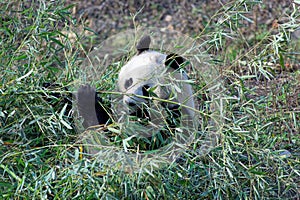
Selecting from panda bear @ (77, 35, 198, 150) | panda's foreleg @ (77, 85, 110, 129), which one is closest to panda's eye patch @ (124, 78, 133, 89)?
panda bear @ (77, 35, 198, 150)

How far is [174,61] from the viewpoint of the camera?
8.27 feet

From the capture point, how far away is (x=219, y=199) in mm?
2385

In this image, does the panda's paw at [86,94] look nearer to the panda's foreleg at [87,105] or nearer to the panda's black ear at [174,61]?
the panda's foreleg at [87,105]

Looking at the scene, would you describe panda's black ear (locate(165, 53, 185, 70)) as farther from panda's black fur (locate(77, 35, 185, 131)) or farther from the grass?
the grass

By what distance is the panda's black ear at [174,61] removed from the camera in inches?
98.4

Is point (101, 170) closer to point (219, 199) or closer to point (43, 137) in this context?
point (43, 137)

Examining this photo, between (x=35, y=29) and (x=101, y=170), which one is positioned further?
(x=35, y=29)

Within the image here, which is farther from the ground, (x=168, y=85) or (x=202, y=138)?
(x=168, y=85)

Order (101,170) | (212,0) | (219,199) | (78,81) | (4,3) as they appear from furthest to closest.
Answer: (212,0), (4,3), (78,81), (219,199), (101,170)

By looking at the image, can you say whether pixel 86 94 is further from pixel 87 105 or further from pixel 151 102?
pixel 151 102

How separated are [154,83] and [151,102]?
9 centimetres

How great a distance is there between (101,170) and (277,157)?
2.39 ft

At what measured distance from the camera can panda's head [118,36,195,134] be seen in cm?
243

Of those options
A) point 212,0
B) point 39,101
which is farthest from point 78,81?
point 212,0
